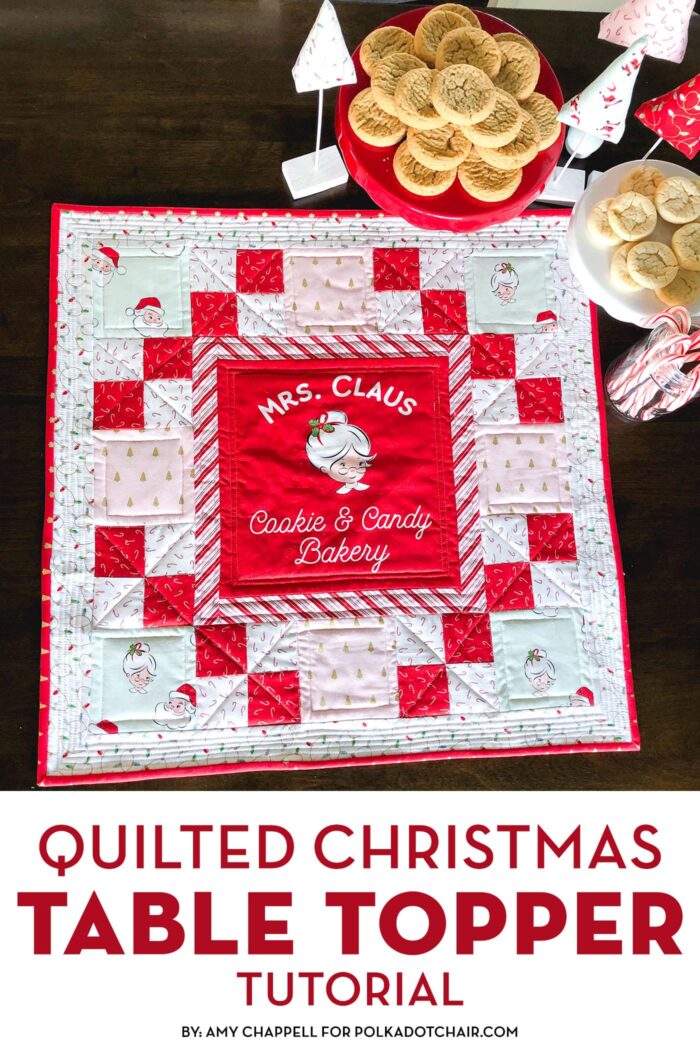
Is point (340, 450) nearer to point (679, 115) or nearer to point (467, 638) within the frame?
point (467, 638)

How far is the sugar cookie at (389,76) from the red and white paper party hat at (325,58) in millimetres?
33

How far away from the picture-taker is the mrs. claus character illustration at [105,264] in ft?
3.95

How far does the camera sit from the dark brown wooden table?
3.71 feet

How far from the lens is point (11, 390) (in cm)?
117

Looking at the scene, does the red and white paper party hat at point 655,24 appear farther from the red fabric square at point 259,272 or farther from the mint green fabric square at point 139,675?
the mint green fabric square at point 139,675

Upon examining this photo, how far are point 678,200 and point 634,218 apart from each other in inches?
2.3

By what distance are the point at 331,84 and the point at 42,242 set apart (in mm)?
453

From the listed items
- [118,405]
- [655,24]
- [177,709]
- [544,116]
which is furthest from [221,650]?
[655,24]

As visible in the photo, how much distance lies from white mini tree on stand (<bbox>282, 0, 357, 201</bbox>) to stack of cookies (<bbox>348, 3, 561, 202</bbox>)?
44 mm

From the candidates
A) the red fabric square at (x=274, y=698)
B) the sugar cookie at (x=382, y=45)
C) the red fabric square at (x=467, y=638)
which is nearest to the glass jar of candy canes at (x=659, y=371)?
the red fabric square at (x=467, y=638)

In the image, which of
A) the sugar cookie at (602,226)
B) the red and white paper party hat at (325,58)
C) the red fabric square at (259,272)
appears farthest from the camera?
the red fabric square at (259,272)

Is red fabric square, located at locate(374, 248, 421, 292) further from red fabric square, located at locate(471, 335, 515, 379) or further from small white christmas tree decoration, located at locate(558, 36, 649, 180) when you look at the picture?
small white christmas tree decoration, located at locate(558, 36, 649, 180)

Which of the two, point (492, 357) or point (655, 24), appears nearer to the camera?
point (655, 24)

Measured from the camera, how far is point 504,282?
1.23m
